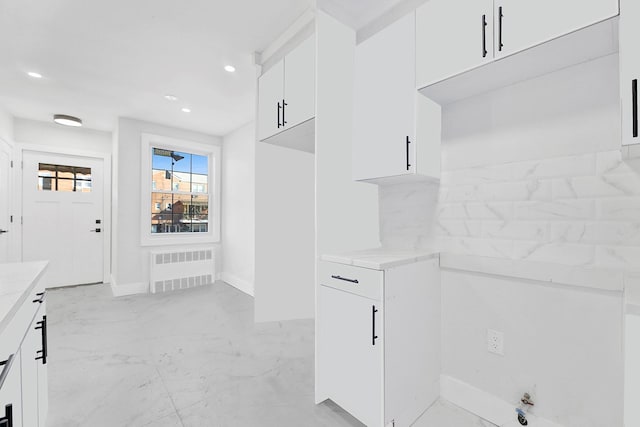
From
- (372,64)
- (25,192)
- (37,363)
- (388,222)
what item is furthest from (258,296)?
(25,192)

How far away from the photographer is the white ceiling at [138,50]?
6.81 ft

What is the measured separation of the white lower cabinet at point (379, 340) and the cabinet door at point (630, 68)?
38.0 inches

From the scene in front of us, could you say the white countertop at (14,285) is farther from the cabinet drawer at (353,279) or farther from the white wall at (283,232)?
the white wall at (283,232)

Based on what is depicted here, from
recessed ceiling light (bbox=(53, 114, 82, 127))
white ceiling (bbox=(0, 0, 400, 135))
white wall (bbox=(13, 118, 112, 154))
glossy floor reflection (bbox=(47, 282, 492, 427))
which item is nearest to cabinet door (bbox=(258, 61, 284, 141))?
white ceiling (bbox=(0, 0, 400, 135))

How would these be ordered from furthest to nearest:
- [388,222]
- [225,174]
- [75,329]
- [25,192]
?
[225,174]
[25,192]
[75,329]
[388,222]

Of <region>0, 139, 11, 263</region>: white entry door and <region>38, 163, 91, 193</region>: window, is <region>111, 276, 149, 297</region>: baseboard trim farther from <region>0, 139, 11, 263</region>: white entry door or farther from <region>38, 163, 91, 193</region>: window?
<region>38, 163, 91, 193</region>: window

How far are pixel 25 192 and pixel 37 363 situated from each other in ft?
Result: 14.2

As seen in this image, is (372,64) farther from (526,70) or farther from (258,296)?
(258,296)

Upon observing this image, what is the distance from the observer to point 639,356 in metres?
0.78

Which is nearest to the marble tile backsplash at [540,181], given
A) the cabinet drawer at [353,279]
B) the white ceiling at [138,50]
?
the cabinet drawer at [353,279]

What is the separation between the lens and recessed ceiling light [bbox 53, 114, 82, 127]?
4.01 meters

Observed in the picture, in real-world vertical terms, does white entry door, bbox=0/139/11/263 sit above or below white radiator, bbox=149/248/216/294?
above

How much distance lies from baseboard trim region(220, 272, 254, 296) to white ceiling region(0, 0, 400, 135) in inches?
96.7

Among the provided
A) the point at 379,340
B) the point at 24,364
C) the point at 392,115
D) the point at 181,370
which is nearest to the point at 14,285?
the point at 24,364
